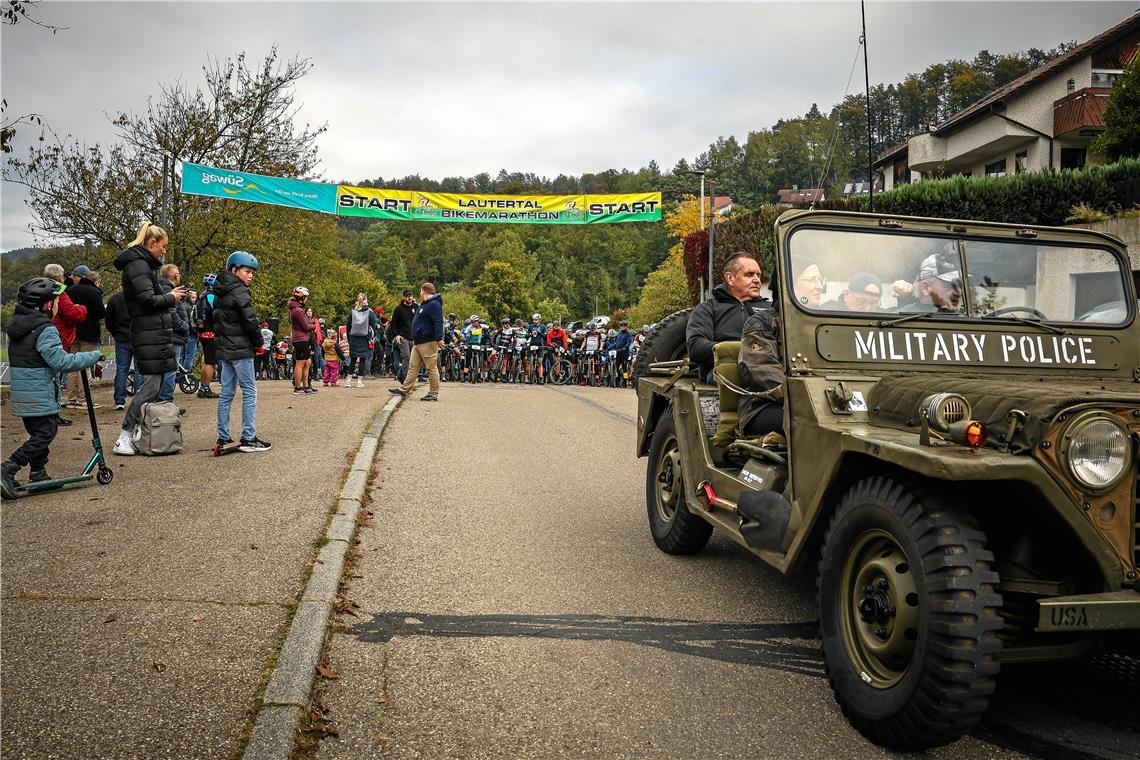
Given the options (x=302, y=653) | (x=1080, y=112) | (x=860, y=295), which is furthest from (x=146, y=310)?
(x=1080, y=112)

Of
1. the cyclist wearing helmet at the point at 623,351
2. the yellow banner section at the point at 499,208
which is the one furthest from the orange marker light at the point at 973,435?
the yellow banner section at the point at 499,208

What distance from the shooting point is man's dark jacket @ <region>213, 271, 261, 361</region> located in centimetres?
893

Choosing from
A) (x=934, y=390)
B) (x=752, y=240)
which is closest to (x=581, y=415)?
(x=934, y=390)

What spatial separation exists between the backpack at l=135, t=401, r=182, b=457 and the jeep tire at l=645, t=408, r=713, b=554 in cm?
522

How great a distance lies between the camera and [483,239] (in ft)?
422

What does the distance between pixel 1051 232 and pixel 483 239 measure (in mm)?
126265

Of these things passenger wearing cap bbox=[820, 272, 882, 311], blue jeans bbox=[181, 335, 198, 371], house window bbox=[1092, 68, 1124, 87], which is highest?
house window bbox=[1092, 68, 1124, 87]

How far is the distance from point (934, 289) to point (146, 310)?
7.26 m

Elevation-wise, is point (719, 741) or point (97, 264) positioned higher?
point (97, 264)

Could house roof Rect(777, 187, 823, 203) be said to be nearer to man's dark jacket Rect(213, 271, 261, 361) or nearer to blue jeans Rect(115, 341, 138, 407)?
man's dark jacket Rect(213, 271, 261, 361)

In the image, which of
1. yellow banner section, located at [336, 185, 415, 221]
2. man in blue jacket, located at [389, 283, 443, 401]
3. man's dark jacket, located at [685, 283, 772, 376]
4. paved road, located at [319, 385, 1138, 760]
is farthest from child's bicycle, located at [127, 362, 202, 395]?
man's dark jacket, located at [685, 283, 772, 376]

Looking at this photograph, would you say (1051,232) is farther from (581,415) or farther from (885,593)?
(581,415)

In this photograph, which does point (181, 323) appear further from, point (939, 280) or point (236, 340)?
point (939, 280)

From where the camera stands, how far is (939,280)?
4.54 m
